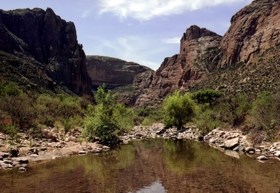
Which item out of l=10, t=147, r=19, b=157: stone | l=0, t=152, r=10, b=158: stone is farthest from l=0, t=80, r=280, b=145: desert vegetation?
l=0, t=152, r=10, b=158: stone

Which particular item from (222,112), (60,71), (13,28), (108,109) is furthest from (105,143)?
(13,28)

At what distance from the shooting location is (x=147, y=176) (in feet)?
90.2

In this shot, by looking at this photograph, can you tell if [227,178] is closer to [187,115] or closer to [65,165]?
[65,165]

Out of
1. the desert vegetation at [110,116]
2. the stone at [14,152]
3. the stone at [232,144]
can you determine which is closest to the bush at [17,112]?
the desert vegetation at [110,116]

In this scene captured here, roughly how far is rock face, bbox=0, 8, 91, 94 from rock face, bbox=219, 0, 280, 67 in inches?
2635

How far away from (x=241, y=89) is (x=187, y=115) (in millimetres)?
30388

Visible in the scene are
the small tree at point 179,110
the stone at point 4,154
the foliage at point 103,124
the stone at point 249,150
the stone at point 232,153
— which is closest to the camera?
the stone at point 4,154

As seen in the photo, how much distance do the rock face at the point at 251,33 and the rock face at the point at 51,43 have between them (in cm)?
6694

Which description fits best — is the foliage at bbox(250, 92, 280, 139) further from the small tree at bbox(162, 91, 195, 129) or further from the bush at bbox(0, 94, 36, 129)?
the bush at bbox(0, 94, 36, 129)

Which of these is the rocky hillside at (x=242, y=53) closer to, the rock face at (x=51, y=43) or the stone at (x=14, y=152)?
the rock face at (x=51, y=43)

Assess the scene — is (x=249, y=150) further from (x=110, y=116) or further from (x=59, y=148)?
(x=110, y=116)

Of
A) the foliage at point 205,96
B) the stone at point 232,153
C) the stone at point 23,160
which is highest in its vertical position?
the foliage at point 205,96

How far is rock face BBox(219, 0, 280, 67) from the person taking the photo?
14712cm

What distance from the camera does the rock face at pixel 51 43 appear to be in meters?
158
